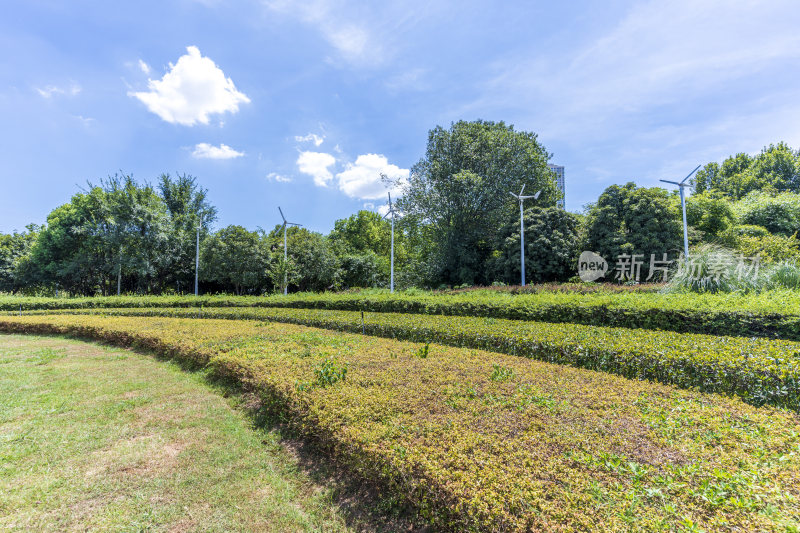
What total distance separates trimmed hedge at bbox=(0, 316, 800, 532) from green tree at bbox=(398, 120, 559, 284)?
54.3 ft

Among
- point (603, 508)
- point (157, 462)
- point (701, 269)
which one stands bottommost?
point (157, 462)

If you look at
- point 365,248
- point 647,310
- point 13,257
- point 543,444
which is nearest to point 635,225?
point 647,310

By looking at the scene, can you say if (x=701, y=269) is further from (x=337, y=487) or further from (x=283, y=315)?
(x=283, y=315)

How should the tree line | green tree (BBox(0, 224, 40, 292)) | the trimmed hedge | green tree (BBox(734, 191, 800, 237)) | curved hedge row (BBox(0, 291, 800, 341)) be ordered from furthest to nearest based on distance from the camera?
green tree (BBox(0, 224, 40, 292))
green tree (BBox(734, 191, 800, 237))
the tree line
curved hedge row (BBox(0, 291, 800, 341))
the trimmed hedge

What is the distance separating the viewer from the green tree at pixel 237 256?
2275 cm

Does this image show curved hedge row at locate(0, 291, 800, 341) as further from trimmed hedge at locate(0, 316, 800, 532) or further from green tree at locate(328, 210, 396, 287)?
green tree at locate(328, 210, 396, 287)

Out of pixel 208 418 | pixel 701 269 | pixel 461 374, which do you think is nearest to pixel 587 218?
pixel 701 269

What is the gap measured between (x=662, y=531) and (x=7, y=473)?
5.01 m

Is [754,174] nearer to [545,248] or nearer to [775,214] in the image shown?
[775,214]

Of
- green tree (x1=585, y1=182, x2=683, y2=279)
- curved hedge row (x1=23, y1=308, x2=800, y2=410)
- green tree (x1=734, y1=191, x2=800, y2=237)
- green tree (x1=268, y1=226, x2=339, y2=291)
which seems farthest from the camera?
green tree (x1=268, y1=226, x2=339, y2=291)

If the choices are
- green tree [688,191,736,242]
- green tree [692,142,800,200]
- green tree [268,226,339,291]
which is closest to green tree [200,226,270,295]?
green tree [268,226,339,291]

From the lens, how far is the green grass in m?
2.57

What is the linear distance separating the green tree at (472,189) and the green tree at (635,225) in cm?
462

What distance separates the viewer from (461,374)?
4.22 metres
